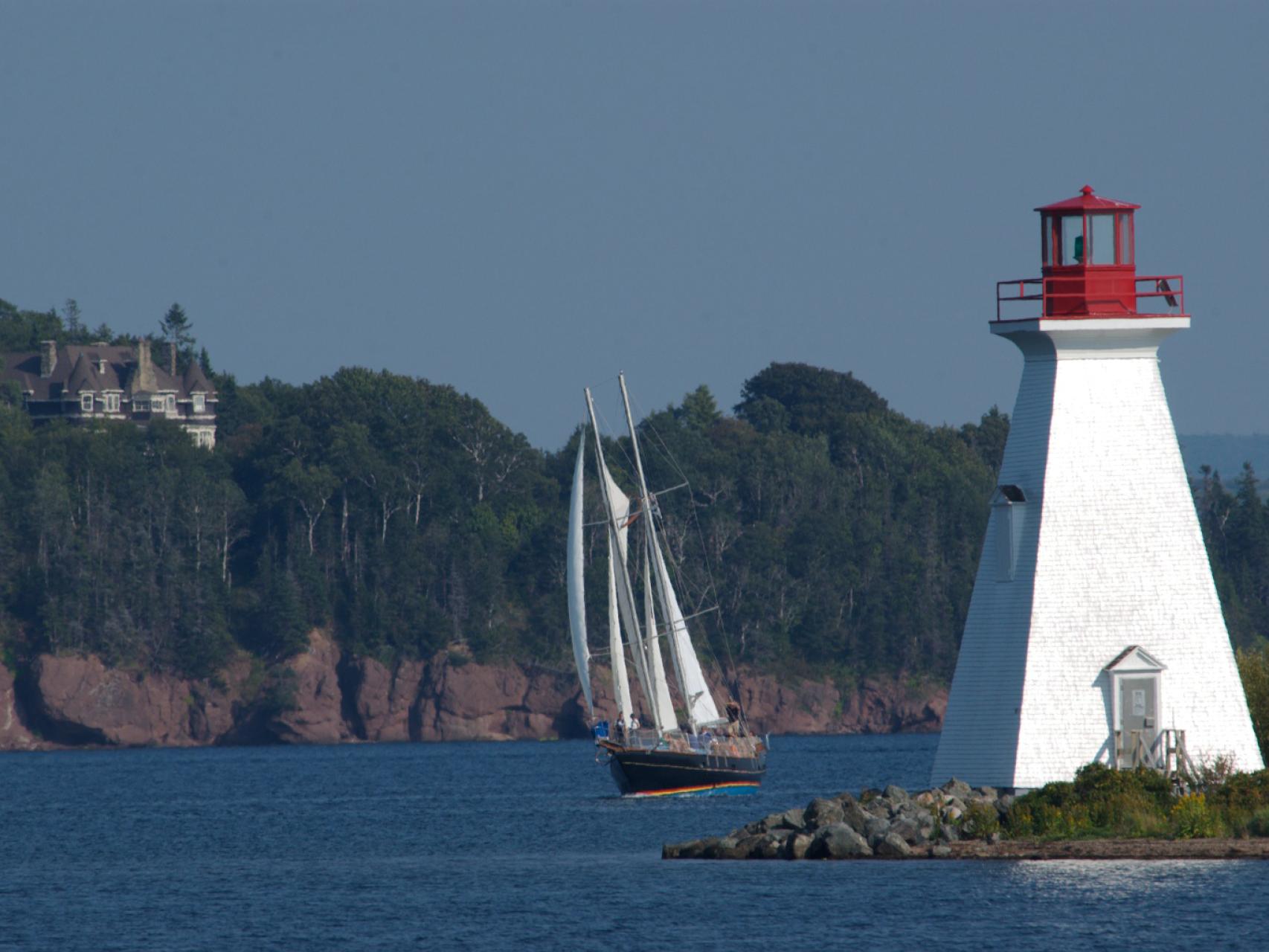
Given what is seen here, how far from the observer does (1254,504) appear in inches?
5069

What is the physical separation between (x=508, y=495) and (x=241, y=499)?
13518 mm

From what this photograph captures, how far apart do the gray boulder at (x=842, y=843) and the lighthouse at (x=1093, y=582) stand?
253 cm

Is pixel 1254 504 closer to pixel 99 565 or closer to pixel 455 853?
pixel 99 565

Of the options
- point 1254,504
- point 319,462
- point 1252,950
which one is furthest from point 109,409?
point 1252,950

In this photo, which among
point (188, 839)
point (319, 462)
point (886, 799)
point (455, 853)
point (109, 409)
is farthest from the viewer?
point (109, 409)

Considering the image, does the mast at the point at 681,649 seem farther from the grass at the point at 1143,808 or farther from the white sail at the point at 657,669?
the grass at the point at 1143,808

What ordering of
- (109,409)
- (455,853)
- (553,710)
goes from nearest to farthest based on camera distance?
(455,853), (553,710), (109,409)

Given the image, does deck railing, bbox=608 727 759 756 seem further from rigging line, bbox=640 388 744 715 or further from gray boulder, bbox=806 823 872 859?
rigging line, bbox=640 388 744 715

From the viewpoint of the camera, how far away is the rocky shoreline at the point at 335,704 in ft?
366

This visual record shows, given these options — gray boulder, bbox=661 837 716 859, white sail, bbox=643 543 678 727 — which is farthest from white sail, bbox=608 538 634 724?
gray boulder, bbox=661 837 716 859

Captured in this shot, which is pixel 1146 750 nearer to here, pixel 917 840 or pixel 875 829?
pixel 917 840

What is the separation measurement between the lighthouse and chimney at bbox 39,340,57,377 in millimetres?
123962

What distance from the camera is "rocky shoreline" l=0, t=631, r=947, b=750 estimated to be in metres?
112

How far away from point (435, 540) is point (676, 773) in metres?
57.8
